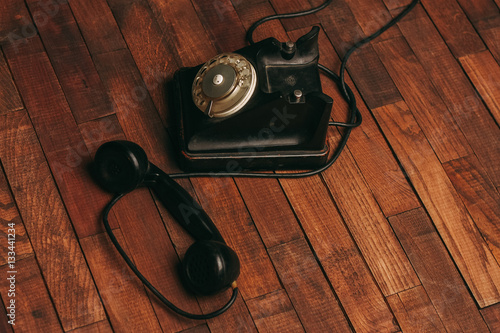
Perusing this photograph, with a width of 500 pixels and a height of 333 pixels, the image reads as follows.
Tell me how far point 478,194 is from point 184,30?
3.02ft

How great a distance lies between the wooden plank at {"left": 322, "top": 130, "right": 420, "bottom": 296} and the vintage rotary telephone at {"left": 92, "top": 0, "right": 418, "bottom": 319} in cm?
9

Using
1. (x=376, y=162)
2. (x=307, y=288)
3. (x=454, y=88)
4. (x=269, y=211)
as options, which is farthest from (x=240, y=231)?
(x=454, y=88)

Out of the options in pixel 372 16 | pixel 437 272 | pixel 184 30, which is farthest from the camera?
pixel 372 16

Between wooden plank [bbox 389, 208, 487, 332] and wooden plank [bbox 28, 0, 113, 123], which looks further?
wooden plank [bbox 28, 0, 113, 123]

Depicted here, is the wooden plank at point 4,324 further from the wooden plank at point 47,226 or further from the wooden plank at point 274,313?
the wooden plank at point 274,313

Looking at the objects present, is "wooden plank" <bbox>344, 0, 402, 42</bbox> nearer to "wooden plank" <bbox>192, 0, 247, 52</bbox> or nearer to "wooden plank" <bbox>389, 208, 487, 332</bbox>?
"wooden plank" <bbox>192, 0, 247, 52</bbox>

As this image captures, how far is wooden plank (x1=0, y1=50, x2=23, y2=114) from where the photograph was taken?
58.4 inches

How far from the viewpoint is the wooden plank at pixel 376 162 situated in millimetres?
1529

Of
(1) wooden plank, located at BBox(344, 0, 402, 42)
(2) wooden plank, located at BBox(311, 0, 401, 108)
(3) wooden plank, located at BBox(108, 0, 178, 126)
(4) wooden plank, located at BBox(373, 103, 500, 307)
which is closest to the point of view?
(4) wooden plank, located at BBox(373, 103, 500, 307)

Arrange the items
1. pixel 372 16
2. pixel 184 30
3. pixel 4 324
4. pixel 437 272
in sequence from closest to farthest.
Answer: pixel 4 324
pixel 437 272
pixel 184 30
pixel 372 16

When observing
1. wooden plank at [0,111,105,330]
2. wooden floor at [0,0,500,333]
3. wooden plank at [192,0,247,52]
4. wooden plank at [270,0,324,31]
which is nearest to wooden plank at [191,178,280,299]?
wooden floor at [0,0,500,333]

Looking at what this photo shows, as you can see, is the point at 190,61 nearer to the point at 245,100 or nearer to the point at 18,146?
the point at 245,100

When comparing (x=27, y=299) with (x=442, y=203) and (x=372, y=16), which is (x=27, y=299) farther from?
(x=372, y=16)

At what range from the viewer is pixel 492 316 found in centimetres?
142
